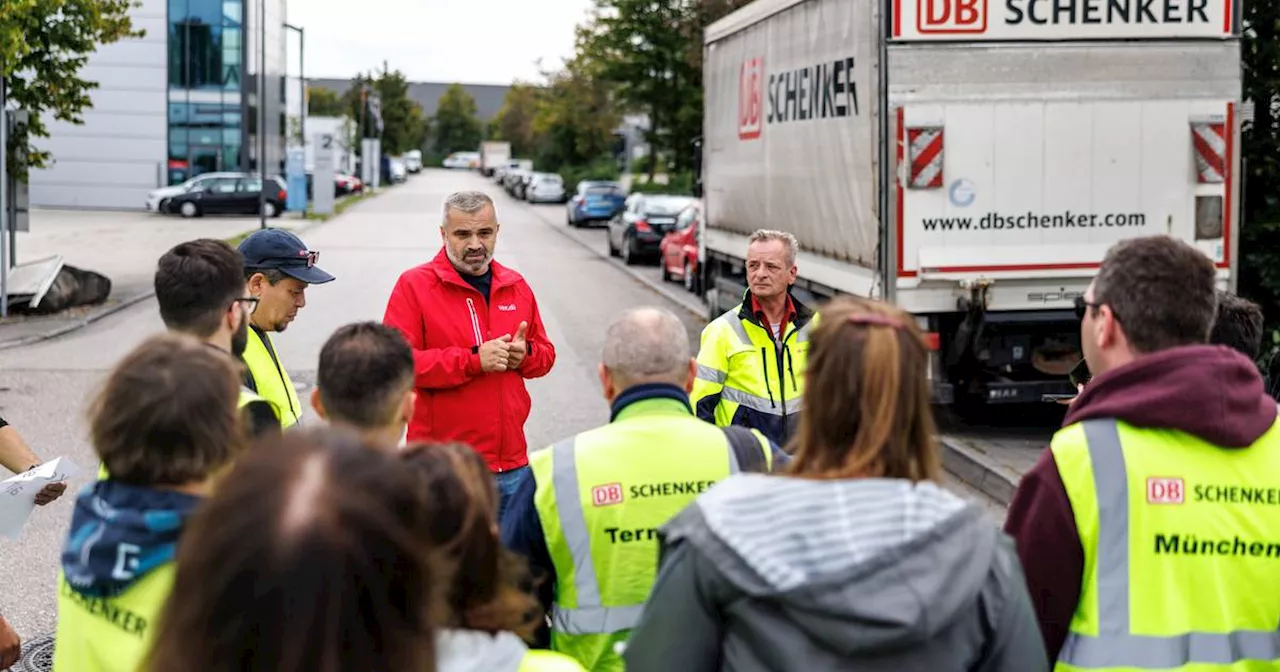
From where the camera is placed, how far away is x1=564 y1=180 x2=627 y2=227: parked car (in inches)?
A: 1893

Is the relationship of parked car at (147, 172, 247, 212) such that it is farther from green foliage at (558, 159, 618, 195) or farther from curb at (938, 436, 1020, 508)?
curb at (938, 436, 1020, 508)

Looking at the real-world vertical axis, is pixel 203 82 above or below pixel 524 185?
above

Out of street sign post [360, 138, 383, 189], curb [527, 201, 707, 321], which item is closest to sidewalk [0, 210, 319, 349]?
curb [527, 201, 707, 321]

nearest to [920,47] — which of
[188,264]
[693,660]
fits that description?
[188,264]

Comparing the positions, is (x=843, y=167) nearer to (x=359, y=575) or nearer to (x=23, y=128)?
(x=359, y=575)

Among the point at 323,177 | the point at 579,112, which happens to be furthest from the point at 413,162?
the point at 323,177

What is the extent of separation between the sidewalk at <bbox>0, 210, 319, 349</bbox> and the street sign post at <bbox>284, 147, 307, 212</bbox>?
61 cm

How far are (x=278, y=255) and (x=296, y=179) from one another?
156 feet

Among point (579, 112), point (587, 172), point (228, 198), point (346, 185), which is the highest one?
point (579, 112)

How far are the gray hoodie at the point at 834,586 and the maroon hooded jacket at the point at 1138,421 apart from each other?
0.41m

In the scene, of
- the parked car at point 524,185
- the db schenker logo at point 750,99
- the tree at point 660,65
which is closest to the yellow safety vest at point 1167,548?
the db schenker logo at point 750,99

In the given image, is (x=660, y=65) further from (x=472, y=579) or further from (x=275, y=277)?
(x=472, y=579)

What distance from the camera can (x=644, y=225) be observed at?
105ft

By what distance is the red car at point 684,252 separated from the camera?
83.8 feet
